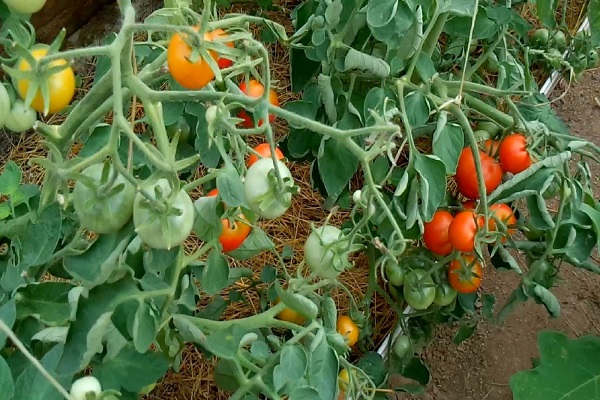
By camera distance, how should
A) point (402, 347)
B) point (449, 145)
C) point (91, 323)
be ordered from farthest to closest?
1. point (402, 347)
2. point (449, 145)
3. point (91, 323)

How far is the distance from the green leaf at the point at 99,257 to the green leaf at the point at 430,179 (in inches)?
16.7

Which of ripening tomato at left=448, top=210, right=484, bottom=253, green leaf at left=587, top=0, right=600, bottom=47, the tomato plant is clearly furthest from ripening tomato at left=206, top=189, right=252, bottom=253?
green leaf at left=587, top=0, right=600, bottom=47

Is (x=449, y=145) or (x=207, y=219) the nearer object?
(x=207, y=219)

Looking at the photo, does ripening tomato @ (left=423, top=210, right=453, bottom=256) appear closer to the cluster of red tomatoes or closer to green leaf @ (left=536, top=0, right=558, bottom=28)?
the cluster of red tomatoes

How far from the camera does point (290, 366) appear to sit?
2.40 ft

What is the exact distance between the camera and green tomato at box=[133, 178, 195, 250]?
1.85 ft

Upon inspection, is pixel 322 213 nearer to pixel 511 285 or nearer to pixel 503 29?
pixel 511 285

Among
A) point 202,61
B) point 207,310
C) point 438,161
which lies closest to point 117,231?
point 202,61

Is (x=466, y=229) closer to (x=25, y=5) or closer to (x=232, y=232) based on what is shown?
(x=232, y=232)

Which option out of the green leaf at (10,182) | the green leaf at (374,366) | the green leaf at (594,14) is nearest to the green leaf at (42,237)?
the green leaf at (10,182)

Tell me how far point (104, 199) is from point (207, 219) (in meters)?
0.14

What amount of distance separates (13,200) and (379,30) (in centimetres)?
54

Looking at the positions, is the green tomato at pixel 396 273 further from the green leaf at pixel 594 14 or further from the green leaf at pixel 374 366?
the green leaf at pixel 594 14

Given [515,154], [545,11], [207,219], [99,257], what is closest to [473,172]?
[515,154]
